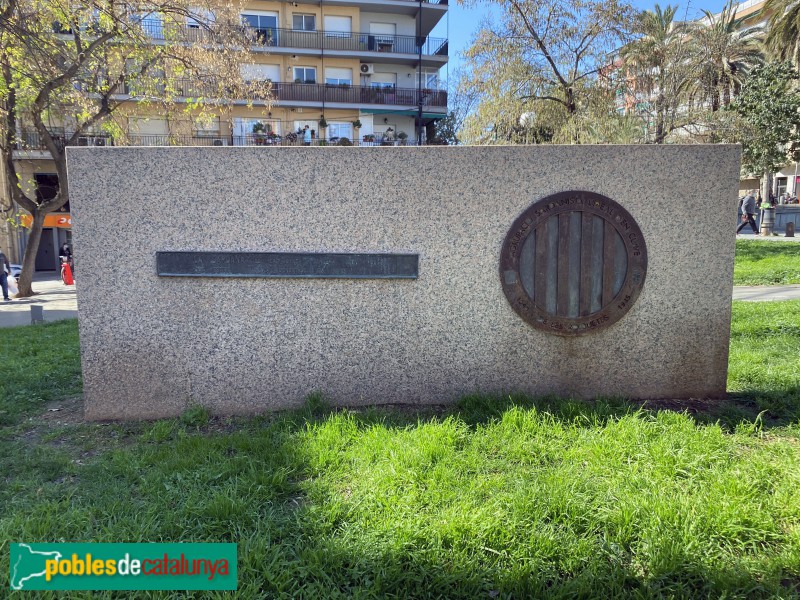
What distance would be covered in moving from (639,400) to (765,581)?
2.30 meters

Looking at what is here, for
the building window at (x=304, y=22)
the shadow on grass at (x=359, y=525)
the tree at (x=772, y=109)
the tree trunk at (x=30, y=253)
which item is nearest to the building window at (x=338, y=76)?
the building window at (x=304, y=22)

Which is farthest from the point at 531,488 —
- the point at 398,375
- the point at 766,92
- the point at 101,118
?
the point at 766,92

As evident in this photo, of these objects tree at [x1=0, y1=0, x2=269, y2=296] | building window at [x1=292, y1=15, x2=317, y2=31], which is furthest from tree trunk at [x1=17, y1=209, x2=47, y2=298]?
building window at [x1=292, y1=15, x2=317, y2=31]

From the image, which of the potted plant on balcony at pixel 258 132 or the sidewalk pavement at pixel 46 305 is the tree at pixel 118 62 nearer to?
the sidewalk pavement at pixel 46 305

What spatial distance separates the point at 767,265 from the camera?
43.6 ft

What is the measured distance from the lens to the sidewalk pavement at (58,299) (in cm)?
1017

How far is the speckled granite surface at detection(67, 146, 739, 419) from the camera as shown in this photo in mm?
A: 4293

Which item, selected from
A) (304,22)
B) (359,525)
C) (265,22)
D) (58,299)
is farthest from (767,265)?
(265,22)

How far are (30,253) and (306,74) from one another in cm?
2240

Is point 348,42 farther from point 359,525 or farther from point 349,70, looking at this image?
point 359,525

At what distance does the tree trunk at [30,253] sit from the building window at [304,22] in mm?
23368

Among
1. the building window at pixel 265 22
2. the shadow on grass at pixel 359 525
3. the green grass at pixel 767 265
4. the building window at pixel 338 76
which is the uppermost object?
the building window at pixel 265 22

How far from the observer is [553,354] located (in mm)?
4535

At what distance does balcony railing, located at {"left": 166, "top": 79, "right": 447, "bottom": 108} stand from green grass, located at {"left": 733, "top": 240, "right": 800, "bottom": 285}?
21.6 metres
